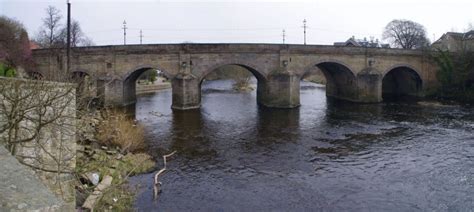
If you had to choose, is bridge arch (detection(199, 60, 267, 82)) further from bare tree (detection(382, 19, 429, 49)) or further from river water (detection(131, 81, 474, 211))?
bare tree (detection(382, 19, 429, 49))

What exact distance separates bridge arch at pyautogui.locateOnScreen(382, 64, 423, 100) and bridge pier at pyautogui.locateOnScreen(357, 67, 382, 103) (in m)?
4.89

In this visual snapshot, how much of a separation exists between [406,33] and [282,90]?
49.7 m

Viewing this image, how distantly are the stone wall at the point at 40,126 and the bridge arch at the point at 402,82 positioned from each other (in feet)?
129

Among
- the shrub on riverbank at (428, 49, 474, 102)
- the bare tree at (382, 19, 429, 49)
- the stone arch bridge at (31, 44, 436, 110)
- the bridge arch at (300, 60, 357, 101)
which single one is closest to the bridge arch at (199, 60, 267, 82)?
the stone arch bridge at (31, 44, 436, 110)

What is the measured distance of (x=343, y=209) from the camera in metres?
10.9

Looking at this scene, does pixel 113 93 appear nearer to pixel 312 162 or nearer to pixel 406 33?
pixel 312 162

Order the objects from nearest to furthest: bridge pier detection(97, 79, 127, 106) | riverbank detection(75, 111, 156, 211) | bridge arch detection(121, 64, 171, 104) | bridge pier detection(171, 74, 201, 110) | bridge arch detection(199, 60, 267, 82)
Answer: riverbank detection(75, 111, 156, 211) → bridge pier detection(171, 74, 201, 110) → bridge pier detection(97, 79, 127, 106) → bridge arch detection(121, 64, 171, 104) → bridge arch detection(199, 60, 267, 82)

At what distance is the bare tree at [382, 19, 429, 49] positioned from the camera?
72137mm

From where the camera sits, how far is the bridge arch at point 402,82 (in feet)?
143

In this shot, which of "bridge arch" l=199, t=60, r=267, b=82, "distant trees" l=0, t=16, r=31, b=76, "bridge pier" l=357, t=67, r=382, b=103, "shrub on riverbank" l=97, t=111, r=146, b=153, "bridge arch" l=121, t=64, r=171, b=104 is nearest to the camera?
"shrub on riverbank" l=97, t=111, r=146, b=153

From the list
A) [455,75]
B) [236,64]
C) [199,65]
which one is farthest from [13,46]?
[455,75]

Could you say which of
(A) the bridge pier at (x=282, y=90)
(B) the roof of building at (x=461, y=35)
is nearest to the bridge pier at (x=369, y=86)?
(A) the bridge pier at (x=282, y=90)

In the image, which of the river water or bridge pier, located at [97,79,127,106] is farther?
bridge pier, located at [97,79,127,106]

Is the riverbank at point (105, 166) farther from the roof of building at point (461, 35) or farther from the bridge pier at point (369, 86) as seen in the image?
the roof of building at point (461, 35)
